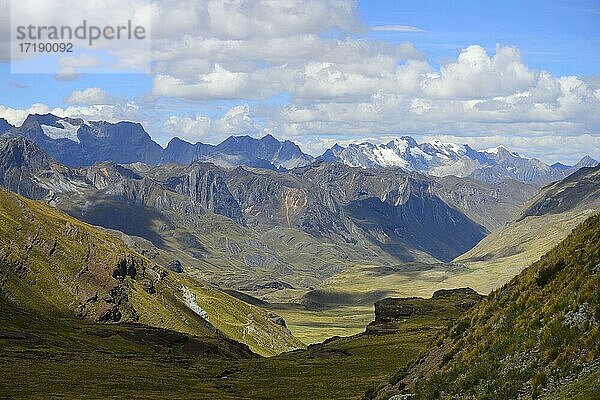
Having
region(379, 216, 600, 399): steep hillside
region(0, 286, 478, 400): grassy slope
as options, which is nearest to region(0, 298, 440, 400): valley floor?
→ region(0, 286, 478, 400): grassy slope

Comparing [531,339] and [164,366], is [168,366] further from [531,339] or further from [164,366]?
[531,339]

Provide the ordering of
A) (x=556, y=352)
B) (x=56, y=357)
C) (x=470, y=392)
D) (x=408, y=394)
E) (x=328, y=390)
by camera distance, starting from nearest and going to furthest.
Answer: (x=556, y=352), (x=470, y=392), (x=408, y=394), (x=328, y=390), (x=56, y=357)

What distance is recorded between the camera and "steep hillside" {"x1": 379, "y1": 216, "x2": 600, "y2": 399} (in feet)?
105

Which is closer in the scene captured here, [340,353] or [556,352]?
[556,352]

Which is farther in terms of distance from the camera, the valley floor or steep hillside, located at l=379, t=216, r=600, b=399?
the valley floor

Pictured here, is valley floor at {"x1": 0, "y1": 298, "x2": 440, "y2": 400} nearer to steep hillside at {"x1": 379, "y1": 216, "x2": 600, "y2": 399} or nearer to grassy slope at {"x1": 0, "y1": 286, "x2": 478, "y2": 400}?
grassy slope at {"x1": 0, "y1": 286, "x2": 478, "y2": 400}

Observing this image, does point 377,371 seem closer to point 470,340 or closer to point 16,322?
point 470,340

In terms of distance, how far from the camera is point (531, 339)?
35906mm

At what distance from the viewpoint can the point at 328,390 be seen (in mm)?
86125

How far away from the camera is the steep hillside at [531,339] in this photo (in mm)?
32094

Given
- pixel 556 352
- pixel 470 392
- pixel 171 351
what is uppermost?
pixel 556 352

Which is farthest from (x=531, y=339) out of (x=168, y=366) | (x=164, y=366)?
(x=168, y=366)

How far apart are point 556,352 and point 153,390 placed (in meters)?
71.3

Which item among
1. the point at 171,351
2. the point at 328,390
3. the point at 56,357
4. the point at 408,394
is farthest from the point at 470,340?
the point at 171,351
